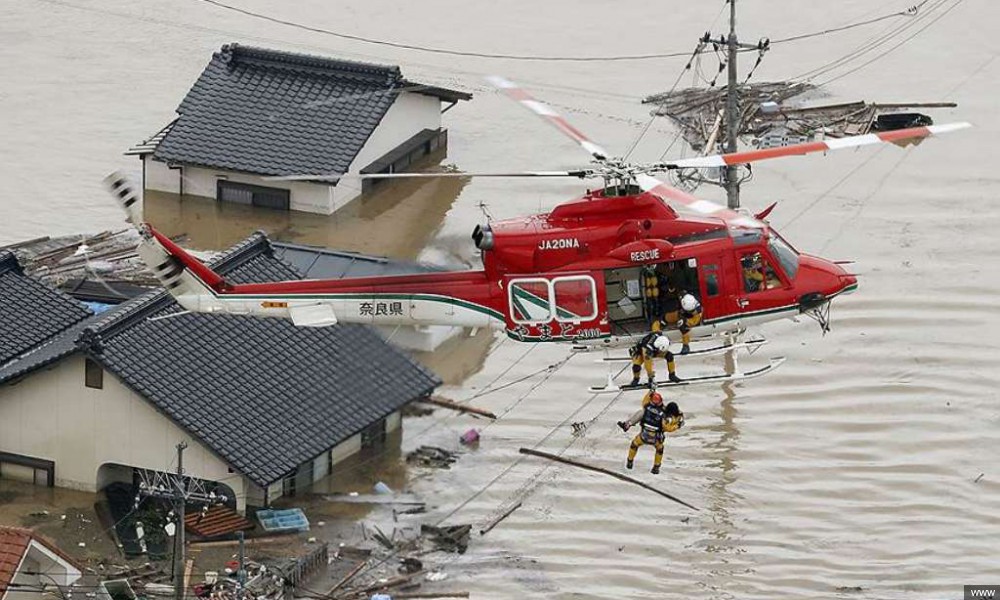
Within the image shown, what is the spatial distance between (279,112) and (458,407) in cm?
1358

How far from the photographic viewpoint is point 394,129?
57.9 m

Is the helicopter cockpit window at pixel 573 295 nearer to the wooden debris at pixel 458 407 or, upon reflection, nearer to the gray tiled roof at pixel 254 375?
the gray tiled roof at pixel 254 375

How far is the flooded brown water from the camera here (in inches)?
1630

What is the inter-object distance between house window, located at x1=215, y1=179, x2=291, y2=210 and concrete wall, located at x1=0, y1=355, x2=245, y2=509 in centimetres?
1491

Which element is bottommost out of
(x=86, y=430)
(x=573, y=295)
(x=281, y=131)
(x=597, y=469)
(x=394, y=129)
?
(x=597, y=469)

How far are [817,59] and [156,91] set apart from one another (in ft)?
67.8

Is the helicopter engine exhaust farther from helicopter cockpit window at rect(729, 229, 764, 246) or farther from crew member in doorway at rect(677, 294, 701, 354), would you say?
helicopter cockpit window at rect(729, 229, 764, 246)

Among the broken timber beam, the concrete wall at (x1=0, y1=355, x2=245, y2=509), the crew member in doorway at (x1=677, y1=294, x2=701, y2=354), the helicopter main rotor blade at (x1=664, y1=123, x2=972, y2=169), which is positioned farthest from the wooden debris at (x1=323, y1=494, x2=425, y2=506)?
the helicopter main rotor blade at (x1=664, y1=123, x2=972, y2=169)

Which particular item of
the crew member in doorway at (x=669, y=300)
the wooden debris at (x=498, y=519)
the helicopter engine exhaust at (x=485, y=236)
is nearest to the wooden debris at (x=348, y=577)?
the wooden debris at (x=498, y=519)

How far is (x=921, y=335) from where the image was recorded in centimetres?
4997

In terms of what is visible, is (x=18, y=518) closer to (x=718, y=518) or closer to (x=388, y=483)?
(x=388, y=483)

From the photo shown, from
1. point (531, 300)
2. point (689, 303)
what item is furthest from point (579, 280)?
point (689, 303)

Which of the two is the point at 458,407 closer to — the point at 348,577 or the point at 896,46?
the point at 348,577

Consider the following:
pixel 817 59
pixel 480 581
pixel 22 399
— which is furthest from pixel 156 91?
pixel 480 581
